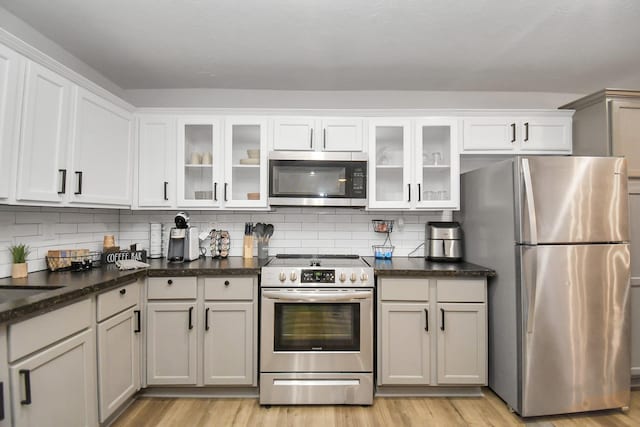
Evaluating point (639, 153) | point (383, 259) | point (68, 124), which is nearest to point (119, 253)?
point (68, 124)

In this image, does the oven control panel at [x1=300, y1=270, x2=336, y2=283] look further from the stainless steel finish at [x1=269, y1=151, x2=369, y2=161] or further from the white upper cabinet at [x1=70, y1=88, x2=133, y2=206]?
the white upper cabinet at [x1=70, y1=88, x2=133, y2=206]

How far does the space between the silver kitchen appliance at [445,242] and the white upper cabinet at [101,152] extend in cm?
257

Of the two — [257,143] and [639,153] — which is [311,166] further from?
[639,153]

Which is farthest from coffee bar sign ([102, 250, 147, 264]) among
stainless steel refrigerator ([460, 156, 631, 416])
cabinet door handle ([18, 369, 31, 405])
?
stainless steel refrigerator ([460, 156, 631, 416])

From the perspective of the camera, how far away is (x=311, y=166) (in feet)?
8.55

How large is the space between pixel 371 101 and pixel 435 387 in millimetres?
2509

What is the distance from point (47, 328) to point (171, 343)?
931 mm

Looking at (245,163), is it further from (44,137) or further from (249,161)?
(44,137)

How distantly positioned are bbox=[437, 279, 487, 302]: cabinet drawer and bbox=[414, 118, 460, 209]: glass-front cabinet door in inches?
26.4

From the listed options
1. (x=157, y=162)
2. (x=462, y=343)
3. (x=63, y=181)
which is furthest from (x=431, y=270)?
(x=63, y=181)

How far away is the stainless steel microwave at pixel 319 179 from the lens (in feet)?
8.52

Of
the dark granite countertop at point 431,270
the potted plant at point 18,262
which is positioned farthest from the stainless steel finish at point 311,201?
the potted plant at point 18,262

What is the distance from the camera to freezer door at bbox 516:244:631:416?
2.04 m

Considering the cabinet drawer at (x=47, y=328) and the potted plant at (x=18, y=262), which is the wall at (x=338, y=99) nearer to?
the potted plant at (x=18, y=262)
